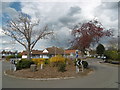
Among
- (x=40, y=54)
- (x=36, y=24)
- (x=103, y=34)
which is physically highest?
(x=36, y=24)

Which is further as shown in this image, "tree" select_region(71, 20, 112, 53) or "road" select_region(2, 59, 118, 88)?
"tree" select_region(71, 20, 112, 53)

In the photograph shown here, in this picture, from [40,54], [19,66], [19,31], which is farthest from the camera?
[40,54]

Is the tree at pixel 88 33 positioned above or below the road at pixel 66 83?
above

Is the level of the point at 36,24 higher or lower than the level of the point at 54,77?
higher

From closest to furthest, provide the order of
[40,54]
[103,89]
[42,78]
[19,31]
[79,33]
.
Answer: [103,89], [42,78], [79,33], [19,31], [40,54]

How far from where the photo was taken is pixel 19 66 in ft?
67.3

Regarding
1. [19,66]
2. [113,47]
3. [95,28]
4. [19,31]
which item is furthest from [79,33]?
[113,47]

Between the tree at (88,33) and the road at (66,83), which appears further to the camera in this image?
the tree at (88,33)

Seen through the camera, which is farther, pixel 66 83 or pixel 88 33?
pixel 88 33

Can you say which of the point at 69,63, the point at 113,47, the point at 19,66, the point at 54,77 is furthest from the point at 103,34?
the point at 113,47

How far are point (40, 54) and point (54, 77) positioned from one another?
52.5 metres

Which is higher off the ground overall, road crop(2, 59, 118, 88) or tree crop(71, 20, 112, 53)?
tree crop(71, 20, 112, 53)

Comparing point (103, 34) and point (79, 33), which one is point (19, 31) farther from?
point (103, 34)

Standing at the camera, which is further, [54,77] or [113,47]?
[113,47]
